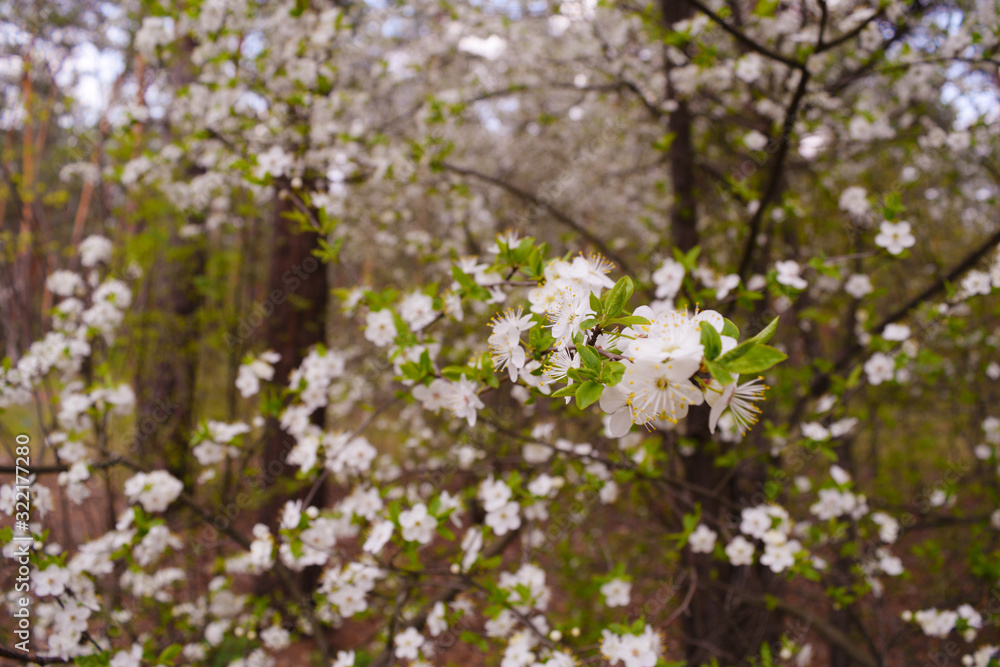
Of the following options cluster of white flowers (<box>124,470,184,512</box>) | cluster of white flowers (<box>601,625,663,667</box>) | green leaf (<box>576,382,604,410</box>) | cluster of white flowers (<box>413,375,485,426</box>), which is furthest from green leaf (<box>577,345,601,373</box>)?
cluster of white flowers (<box>124,470,184,512</box>)

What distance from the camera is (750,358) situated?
2.53ft

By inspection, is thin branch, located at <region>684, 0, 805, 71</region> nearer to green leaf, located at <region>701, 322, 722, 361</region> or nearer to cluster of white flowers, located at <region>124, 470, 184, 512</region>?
green leaf, located at <region>701, 322, 722, 361</region>

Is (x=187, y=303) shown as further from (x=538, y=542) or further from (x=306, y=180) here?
(x=538, y=542)

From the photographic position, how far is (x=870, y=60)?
7.48ft

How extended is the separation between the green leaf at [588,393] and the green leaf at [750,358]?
0.18 meters

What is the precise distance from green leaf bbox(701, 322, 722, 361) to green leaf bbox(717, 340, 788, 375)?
2 centimetres

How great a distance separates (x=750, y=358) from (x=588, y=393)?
24 centimetres

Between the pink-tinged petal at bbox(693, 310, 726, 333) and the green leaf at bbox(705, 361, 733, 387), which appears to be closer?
the green leaf at bbox(705, 361, 733, 387)

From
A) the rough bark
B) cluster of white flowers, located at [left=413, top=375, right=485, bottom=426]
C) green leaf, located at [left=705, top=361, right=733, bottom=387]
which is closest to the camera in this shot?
green leaf, located at [left=705, top=361, right=733, bottom=387]

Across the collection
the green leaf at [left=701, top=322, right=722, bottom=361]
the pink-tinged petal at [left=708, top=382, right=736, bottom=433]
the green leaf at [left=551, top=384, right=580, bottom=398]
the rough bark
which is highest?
the green leaf at [left=701, top=322, right=722, bottom=361]

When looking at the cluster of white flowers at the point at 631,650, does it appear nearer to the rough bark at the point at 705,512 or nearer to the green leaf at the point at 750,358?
the rough bark at the point at 705,512

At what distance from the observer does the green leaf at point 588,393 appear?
838mm

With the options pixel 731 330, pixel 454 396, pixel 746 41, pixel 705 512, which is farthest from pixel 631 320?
pixel 705 512

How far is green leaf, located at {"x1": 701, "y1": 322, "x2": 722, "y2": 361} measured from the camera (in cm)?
77
